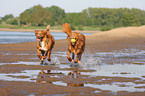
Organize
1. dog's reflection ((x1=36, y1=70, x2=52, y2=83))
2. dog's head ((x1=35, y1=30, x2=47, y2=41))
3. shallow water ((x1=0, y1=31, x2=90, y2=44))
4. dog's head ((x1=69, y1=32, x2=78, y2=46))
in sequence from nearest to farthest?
dog's reflection ((x1=36, y1=70, x2=52, y2=83)) → dog's head ((x1=69, y1=32, x2=78, y2=46)) → dog's head ((x1=35, y1=30, x2=47, y2=41)) → shallow water ((x1=0, y1=31, x2=90, y2=44))

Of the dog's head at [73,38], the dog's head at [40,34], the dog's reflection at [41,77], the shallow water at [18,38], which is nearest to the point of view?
the dog's reflection at [41,77]

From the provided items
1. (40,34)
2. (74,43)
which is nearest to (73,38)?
(74,43)

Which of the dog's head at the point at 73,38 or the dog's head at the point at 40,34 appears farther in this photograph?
the dog's head at the point at 40,34

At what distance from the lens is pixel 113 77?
10625mm

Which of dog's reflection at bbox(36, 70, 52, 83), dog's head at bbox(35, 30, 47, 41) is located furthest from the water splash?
dog's reflection at bbox(36, 70, 52, 83)

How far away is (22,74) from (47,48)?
339 cm

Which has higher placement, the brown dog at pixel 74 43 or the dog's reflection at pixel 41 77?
the brown dog at pixel 74 43

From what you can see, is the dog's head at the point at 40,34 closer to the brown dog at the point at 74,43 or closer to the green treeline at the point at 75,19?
the brown dog at the point at 74,43

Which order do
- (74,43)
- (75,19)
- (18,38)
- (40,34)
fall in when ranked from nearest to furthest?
(74,43) < (40,34) < (18,38) < (75,19)

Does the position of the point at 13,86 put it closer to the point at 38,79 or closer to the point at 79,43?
the point at 38,79

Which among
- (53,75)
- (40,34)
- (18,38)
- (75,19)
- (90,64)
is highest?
(40,34)

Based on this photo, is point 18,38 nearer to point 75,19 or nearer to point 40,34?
point 40,34

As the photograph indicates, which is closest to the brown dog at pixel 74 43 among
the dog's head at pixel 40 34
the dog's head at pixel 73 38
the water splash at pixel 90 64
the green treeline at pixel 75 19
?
the dog's head at pixel 73 38

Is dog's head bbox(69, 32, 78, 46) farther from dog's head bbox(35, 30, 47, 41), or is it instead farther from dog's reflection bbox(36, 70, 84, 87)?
dog's reflection bbox(36, 70, 84, 87)
